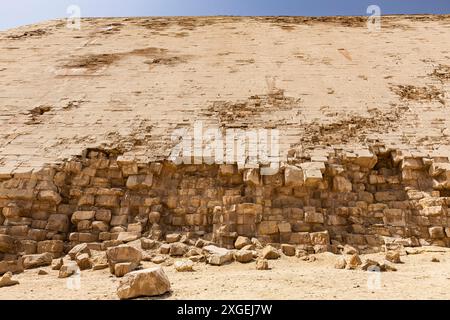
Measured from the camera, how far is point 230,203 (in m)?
4.16

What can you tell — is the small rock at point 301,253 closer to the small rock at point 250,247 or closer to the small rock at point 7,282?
the small rock at point 250,247

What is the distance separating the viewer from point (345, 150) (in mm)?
A: 4695

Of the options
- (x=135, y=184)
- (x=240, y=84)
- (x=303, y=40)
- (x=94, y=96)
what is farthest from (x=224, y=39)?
(x=135, y=184)

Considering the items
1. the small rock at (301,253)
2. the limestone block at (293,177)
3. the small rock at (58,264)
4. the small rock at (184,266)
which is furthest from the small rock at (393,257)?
the small rock at (58,264)

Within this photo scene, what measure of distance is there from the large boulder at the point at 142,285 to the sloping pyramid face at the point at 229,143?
5.12ft

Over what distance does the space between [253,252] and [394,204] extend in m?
2.03

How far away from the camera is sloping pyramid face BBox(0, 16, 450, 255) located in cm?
408

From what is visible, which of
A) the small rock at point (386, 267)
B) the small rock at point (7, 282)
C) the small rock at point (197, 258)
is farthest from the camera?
the small rock at point (197, 258)

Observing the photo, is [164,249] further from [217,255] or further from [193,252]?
[217,255]

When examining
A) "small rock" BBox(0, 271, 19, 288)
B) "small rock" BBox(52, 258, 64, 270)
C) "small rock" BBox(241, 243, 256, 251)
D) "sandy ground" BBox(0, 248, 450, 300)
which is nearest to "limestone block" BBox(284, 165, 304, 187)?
"small rock" BBox(241, 243, 256, 251)

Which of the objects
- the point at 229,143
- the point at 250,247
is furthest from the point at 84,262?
the point at 229,143

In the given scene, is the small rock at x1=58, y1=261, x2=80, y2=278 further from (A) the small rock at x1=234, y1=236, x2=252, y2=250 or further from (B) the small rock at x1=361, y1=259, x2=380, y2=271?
(B) the small rock at x1=361, y1=259, x2=380, y2=271

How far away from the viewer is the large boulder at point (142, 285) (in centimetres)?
230

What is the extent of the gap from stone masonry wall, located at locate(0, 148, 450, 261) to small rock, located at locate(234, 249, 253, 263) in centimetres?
46
